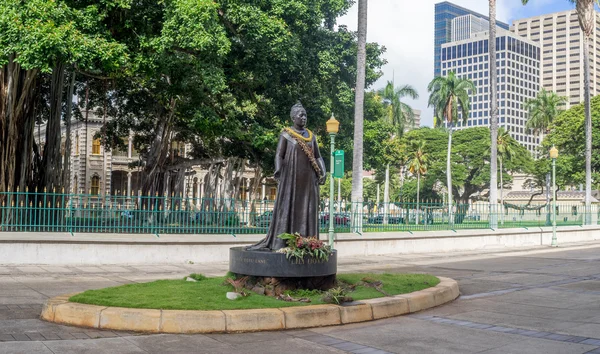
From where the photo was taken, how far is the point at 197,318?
7.26m

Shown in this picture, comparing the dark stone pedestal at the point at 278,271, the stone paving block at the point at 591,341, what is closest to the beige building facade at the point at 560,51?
the dark stone pedestal at the point at 278,271

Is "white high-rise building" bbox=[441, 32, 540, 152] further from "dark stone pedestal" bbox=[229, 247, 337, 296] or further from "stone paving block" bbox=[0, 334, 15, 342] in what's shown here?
"stone paving block" bbox=[0, 334, 15, 342]

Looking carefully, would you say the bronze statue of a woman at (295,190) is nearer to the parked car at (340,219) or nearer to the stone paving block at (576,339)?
the stone paving block at (576,339)

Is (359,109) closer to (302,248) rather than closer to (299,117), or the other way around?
(299,117)

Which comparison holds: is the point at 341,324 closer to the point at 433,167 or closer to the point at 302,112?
the point at 302,112

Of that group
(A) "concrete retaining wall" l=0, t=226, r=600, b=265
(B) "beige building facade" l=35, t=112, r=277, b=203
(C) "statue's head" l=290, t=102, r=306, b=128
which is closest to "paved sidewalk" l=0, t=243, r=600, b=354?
(A) "concrete retaining wall" l=0, t=226, r=600, b=265

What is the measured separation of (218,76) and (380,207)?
23.2ft

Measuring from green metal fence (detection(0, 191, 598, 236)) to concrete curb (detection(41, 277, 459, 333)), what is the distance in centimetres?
713

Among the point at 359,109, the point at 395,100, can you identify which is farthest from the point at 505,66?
the point at 359,109

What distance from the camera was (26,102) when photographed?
18141mm

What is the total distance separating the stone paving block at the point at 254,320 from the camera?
24.2 ft

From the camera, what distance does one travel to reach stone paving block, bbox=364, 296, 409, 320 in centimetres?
850

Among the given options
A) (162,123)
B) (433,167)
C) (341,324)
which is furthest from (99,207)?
(433,167)

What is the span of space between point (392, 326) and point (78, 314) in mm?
4164
